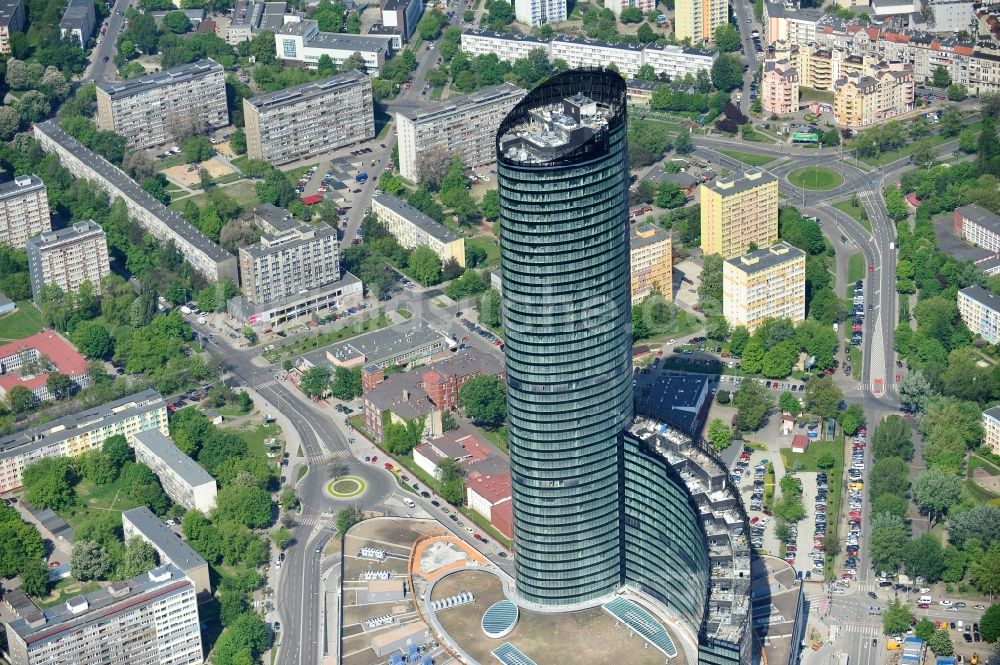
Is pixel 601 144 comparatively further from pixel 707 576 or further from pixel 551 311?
pixel 707 576

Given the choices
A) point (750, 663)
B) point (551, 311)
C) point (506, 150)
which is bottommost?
point (750, 663)

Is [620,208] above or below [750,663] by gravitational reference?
above

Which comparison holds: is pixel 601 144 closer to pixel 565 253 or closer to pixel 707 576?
pixel 565 253

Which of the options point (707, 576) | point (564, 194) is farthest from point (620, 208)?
point (707, 576)

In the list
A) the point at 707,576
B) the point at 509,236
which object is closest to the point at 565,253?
the point at 509,236

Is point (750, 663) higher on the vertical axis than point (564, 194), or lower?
lower

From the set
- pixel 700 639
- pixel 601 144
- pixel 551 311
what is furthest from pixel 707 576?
pixel 601 144

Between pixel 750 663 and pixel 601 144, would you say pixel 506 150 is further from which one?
pixel 750 663
